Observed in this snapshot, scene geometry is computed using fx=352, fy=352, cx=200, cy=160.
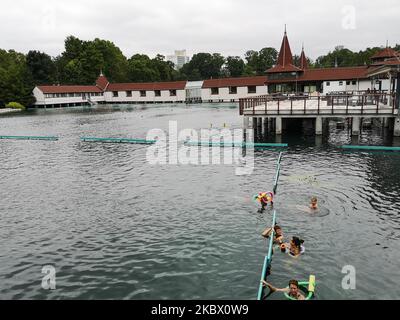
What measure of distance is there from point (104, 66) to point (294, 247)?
469 ft

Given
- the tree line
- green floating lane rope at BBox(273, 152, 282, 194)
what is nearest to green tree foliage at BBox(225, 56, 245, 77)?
the tree line

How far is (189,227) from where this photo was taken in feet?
58.2

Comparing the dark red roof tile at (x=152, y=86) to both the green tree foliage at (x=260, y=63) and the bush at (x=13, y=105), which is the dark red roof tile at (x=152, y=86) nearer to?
the bush at (x=13, y=105)

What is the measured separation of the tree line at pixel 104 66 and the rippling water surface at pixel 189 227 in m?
93.1

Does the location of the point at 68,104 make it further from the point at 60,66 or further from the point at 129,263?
the point at 129,263

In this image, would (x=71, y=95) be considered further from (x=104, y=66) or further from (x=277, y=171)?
(x=277, y=171)

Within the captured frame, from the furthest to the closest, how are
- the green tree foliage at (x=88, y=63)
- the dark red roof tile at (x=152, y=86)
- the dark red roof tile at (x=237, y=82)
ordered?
the green tree foliage at (x=88, y=63) → the dark red roof tile at (x=152, y=86) → the dark red roof tile at (x=237, y=82)

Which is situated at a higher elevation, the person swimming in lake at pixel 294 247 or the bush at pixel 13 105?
the bush at pixel 13 105

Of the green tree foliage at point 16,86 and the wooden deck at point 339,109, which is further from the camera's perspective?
the green tree foliage at point 16,86

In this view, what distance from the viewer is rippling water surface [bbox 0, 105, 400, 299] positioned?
13117 millimetres

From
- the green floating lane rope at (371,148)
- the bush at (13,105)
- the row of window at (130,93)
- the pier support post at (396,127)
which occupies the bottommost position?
the green floating lane rope at (371,148)

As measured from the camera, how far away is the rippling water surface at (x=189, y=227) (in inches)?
516

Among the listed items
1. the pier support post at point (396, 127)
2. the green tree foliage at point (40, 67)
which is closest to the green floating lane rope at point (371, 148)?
the pier support post at point (396, 127)
